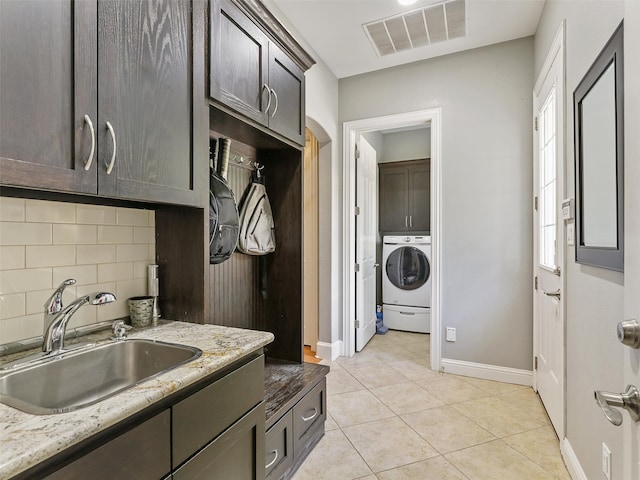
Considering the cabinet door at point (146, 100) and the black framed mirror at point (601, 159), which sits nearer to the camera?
the cabinet door at point (146, 100)

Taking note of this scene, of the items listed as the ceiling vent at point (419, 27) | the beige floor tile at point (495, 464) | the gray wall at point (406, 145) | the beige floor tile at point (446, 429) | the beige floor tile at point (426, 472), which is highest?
the ceiling vent at point (419, 27)

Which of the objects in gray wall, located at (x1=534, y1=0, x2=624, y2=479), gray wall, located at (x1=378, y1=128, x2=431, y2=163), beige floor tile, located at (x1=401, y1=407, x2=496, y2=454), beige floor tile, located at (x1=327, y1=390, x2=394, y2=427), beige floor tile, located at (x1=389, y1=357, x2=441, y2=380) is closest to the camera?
gray wall, located at (x1=534, y1=0, x2=624, y2=479)

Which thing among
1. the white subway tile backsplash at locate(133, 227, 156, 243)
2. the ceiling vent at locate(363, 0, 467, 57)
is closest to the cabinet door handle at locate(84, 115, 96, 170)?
the white subway tile backsplash at locate(133, 227, 156, 243)

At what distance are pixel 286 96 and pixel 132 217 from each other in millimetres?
1047

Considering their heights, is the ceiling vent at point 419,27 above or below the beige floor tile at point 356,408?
above

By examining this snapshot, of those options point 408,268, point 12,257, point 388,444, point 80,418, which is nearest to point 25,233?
point 12,257

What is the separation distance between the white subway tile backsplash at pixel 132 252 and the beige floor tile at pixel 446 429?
1880mm

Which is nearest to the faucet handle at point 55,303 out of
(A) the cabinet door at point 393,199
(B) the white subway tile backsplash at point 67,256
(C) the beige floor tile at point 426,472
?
(B) the white subway tile backsplash at point 67,256

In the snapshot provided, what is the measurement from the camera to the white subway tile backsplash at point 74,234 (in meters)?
1.21

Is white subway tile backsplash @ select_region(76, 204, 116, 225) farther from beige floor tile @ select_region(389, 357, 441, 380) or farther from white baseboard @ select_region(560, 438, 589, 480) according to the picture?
beige floor tile @ select_region(389, 357, 441, 380)

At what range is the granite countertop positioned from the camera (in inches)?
23.0

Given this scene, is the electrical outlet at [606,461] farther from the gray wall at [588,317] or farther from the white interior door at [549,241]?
the white interior door at [549,241]

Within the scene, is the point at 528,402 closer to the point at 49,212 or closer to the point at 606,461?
the point at 606,461

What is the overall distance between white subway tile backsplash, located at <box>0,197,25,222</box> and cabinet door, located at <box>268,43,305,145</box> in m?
1.08
